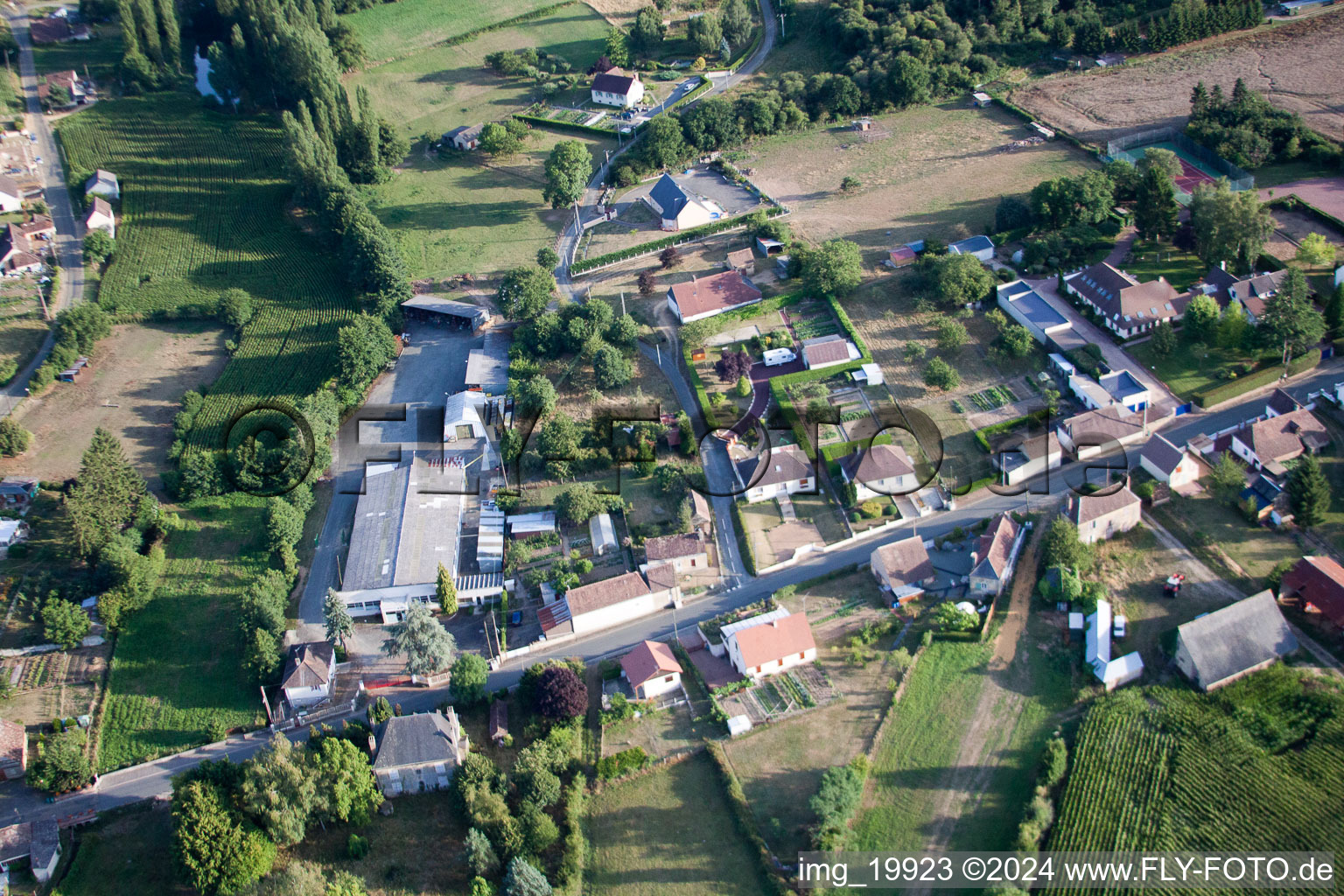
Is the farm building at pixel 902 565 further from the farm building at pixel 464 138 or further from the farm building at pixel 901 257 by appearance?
the farm building at pixel 464 138

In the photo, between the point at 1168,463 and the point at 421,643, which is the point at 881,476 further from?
the point at 421,643

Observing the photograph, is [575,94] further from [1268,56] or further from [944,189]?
[1268,56]

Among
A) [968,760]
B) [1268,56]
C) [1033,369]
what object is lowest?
[968,760]

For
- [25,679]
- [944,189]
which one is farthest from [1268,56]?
[25,679]

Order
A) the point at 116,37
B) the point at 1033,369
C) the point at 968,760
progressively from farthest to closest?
the point at 116,37 < the point at 1033,369 < the point at 968,760

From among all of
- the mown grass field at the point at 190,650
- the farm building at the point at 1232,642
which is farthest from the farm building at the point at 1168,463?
the mown grass field at the point at 190,650

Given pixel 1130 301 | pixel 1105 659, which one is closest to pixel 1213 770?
pixel 1105 659
